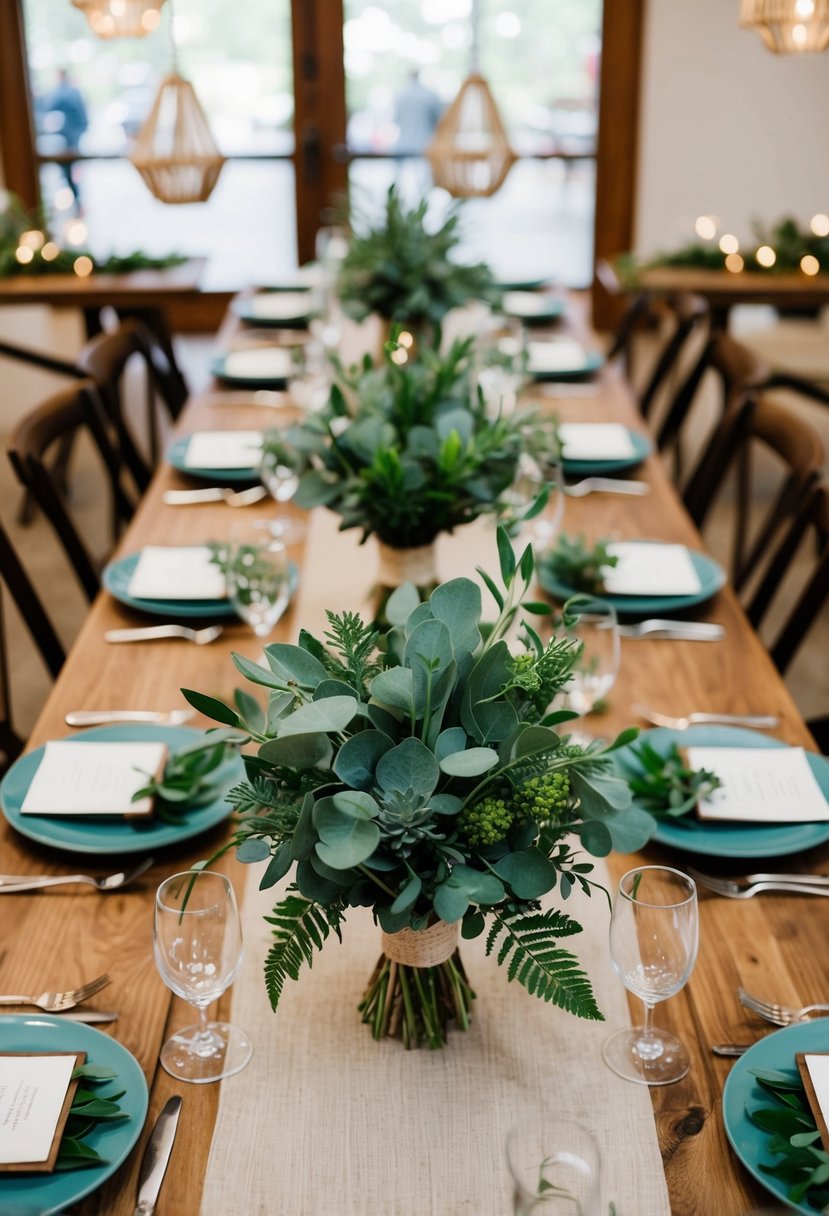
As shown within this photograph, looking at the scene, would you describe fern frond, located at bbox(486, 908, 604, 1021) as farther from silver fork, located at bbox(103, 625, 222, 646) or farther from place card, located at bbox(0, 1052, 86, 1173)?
silver fork, located at bbox(103, 625, 222, 646)

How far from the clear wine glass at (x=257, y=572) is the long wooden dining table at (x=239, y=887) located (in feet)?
0.27

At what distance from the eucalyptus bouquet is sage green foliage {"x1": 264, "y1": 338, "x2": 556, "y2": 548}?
24.7 inches

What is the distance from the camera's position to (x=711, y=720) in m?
1.75

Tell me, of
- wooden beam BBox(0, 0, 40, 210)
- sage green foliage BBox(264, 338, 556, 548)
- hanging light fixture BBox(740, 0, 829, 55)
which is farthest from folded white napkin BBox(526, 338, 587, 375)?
wooden beam BBox(0, 0, 40, 210)

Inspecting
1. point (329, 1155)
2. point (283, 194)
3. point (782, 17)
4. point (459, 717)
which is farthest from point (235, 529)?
point (283, 194)

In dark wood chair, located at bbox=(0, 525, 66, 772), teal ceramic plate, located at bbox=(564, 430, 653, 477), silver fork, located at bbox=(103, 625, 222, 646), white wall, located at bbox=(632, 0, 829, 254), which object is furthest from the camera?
white wall, located at bbox=(632, 0, 829, 254)

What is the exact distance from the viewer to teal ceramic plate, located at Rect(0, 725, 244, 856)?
4.83ft

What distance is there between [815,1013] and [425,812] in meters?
0.49

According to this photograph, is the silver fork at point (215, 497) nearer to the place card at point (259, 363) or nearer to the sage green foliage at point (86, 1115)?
the place card at point (259, 363)

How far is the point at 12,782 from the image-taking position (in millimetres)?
1582

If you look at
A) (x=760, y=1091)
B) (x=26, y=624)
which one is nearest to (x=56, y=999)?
(x=760, y=1091)

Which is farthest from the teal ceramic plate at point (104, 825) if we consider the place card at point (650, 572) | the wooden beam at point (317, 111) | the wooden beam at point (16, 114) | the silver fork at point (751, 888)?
the wooden beam at point (16, 114)

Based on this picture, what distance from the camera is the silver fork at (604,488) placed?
2.62 m

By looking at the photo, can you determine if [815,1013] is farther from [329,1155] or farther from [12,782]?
[12,782]
